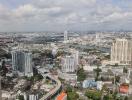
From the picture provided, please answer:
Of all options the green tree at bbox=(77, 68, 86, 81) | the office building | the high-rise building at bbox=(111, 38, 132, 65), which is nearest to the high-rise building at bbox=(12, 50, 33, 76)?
the office building

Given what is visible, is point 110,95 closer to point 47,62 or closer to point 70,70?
point 70,70

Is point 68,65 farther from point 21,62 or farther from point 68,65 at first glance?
point 21,62

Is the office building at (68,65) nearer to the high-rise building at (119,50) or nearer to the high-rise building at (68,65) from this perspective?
the high-rise building at (68,65)

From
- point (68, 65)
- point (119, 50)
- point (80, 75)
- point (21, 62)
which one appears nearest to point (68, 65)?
point (68, 65)

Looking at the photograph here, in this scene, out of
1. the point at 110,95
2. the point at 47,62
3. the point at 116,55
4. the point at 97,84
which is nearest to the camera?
the point at 110,95

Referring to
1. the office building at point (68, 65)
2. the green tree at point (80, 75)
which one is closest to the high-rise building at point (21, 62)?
→ the office building at point (68, 65)

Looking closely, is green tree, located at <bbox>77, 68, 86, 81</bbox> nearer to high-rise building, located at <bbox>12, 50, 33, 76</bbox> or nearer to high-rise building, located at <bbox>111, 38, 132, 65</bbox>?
high-rise building, located at <bbox>12, 50, 33, 76</bbox>

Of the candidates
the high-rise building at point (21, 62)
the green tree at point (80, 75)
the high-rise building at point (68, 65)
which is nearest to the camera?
the green tree at point (80, 75)

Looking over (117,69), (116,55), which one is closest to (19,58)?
(117,69)

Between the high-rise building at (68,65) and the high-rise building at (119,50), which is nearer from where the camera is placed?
the high-rise building at (68,65)

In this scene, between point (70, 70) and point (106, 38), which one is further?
point (106, 38)
